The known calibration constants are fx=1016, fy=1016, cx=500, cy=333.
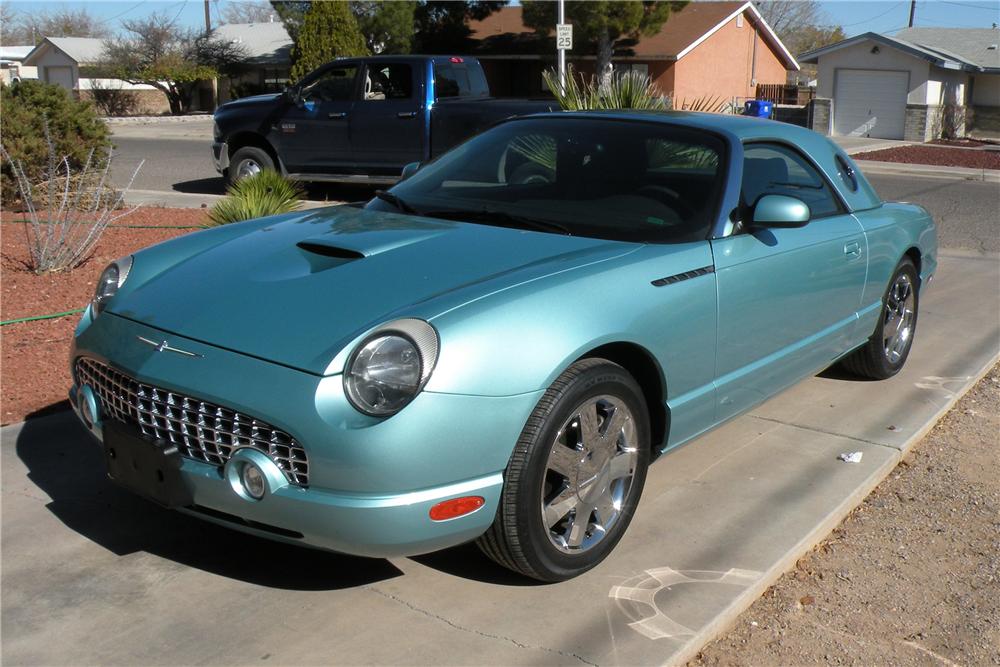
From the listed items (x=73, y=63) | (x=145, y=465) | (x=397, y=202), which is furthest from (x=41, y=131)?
(x=73, y=63)

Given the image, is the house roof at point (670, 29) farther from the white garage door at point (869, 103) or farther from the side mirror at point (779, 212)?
the side mirror at point (779, 212)

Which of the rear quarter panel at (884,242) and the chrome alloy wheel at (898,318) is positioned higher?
the rear quarter panel at (884,242)

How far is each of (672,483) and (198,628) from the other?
2.14 metres


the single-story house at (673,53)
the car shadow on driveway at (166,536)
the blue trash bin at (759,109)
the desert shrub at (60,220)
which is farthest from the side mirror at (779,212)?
the single-story house at (673,53)

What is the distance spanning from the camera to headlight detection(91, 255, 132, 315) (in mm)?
3904

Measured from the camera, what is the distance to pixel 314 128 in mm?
13359

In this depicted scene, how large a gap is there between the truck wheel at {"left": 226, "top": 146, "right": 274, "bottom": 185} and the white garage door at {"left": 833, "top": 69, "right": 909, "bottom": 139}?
27.4 meters

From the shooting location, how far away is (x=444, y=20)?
37.9m

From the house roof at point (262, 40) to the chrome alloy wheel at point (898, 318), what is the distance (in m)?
43.6

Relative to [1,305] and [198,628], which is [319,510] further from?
[1,305]

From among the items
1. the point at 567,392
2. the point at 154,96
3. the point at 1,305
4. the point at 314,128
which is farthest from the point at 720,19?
the point at 567,392

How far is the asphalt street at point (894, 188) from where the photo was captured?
41.4 ft

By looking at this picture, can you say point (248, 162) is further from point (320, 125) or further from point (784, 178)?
point (784, 178)

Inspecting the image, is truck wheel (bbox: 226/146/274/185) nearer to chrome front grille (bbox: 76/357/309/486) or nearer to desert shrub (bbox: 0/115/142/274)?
desert shrub (bbox: 0/115/142/274)
